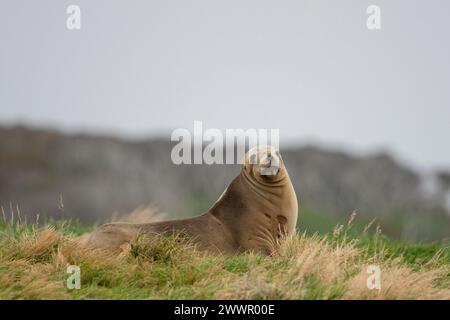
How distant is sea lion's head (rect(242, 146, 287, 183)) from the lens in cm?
1190

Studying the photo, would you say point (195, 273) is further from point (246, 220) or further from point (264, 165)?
point (264, 165)

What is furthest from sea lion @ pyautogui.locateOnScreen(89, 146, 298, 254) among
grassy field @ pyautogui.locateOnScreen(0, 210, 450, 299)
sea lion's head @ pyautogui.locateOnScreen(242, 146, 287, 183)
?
grassy field @ pyautogui.locateOnScreen(0, 210, 450, 299)

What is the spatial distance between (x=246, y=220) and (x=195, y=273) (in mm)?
1785

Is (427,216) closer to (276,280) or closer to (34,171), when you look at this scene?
(34,171)

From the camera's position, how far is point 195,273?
10320mm

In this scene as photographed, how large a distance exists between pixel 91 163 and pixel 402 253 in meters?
36.6

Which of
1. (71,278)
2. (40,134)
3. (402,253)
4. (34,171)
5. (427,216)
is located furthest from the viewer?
(40,134)

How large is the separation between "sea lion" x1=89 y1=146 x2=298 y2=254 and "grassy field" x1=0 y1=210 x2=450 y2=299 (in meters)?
0.28

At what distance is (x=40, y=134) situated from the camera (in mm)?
50750

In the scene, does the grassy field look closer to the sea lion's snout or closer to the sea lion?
the sea lion

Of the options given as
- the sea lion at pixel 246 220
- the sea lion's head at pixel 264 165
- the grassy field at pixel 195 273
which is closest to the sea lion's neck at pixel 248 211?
the sea lion at pixel 246 220
